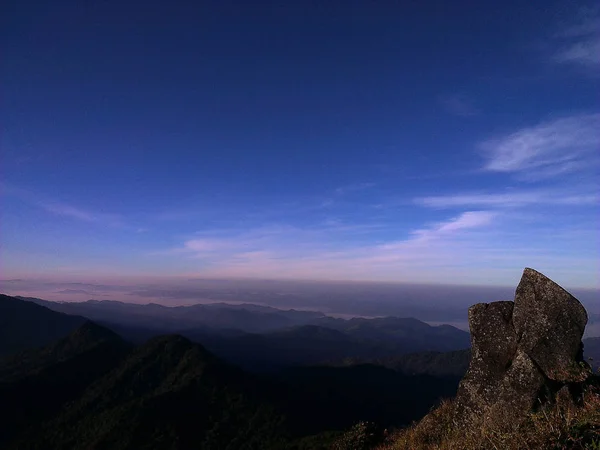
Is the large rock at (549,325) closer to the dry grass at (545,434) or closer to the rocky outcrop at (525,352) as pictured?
the rocky outcrop at (525,352)

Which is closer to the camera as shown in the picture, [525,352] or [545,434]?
[545,434]

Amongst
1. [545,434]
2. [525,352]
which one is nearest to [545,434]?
[545,434]

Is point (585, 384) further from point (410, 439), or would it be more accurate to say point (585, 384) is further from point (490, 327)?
point (410, 439)

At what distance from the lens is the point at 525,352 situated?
16.4 meters

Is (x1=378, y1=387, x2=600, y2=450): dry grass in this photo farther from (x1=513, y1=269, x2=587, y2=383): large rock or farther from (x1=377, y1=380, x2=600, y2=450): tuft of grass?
(x1=513, y1=269, x2=587, y2=383): large rock

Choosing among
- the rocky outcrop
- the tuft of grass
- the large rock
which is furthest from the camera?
the large rock

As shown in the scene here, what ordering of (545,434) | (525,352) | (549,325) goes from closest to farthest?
(545,434) < (525,352) < (549,325)

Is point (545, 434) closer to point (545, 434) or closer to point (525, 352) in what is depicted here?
point (545, 434)

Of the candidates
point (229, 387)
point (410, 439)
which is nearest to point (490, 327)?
point (410, 439)

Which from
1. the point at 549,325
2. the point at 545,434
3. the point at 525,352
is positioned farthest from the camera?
the point at 549,325

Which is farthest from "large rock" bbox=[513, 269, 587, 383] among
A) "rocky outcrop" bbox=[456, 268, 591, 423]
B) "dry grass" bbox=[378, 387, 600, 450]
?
"dry grass" bbox=[378, 387, 600, 450]

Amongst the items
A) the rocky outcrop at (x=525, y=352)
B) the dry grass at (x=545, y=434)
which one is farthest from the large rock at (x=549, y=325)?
the dry grass at (x=545, y=434)

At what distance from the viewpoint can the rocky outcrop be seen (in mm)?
15008

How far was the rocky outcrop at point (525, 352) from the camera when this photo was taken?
1501 centimetres
